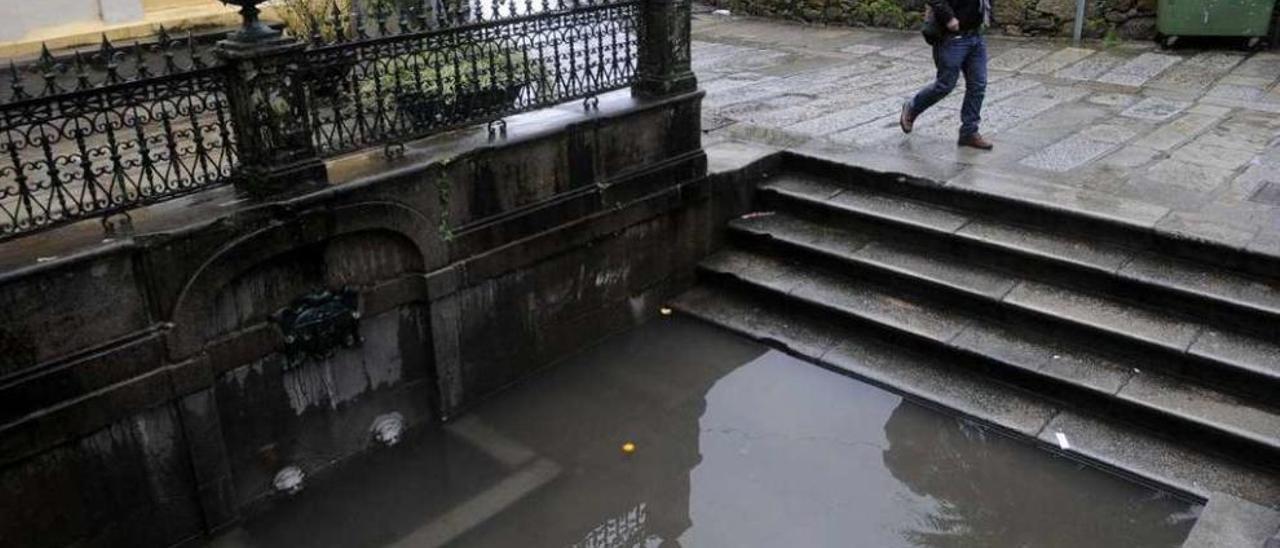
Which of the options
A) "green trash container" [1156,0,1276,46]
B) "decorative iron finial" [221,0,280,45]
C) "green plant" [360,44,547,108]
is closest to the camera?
"decorative iron finial" [221,0,280,45]

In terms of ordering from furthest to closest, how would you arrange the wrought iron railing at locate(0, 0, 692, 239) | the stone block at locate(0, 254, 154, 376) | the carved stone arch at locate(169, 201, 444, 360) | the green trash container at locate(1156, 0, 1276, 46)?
1. the green trash container at locate(1156, 0, 1276, 46)
2. the carved stone arch at locate(169, 201, 444, 360)
3. the wrought iron railing at locate(0, 0, 692, 239)
4. the stone block at locate(0, 254, 154, 376)

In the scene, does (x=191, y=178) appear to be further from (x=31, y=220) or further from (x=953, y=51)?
(x=953, y=51)

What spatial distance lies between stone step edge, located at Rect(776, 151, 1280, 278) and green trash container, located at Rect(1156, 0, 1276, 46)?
17.7 ft

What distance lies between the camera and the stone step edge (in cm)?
582

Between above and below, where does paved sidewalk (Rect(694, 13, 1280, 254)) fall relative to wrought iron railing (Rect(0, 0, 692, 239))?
below

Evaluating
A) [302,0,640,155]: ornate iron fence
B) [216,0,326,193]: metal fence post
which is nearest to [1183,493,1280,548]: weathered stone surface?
[302,0,640,155]: ornate iron fence

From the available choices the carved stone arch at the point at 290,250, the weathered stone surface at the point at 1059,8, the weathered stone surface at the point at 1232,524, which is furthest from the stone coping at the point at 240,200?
the weathered stone surface at the point at 1059,8

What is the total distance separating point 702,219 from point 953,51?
229 centimetres

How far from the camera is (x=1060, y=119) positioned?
340 inches

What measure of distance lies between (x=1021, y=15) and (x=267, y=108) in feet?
33.1

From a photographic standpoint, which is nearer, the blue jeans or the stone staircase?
the stone staircase

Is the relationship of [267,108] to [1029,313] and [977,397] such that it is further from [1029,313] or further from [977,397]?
[1029,313]

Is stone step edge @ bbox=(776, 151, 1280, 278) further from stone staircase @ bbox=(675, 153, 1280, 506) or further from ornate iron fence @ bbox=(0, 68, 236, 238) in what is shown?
ornate iron fence @ bbox=(0, 68, 236, 238)

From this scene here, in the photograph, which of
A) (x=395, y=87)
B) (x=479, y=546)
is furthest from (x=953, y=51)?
(x=479, y=546)
